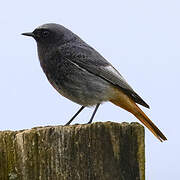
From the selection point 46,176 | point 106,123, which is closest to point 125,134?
point 106,123

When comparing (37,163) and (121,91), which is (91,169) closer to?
(37,163)

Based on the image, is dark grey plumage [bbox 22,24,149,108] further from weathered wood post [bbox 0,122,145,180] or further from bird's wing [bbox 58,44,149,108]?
weathered wood post [bbox 0,122,145,180]

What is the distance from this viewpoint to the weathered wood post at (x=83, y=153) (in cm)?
277

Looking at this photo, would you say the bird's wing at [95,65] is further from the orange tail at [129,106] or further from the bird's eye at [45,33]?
the bird's eye at [45,33]

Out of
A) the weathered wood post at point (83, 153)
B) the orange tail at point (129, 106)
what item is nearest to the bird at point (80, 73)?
the orange tail at point (129, 106)

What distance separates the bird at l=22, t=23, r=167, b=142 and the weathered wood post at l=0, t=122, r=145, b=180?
264 cm

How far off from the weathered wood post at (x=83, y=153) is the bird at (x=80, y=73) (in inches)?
104

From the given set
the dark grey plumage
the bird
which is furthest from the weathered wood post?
the dark grey plumage

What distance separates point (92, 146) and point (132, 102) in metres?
3.42

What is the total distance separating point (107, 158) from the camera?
279cm

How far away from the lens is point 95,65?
6.10m

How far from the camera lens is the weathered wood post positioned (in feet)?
9.09

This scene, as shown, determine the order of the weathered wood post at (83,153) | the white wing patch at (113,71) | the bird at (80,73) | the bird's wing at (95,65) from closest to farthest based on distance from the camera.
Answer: the weathered wood post at (83,153)
the bird at (80,73)
the bird's wing at (95,65)
the white wing patch at (113,71)

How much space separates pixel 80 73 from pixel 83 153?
3.09 meters
